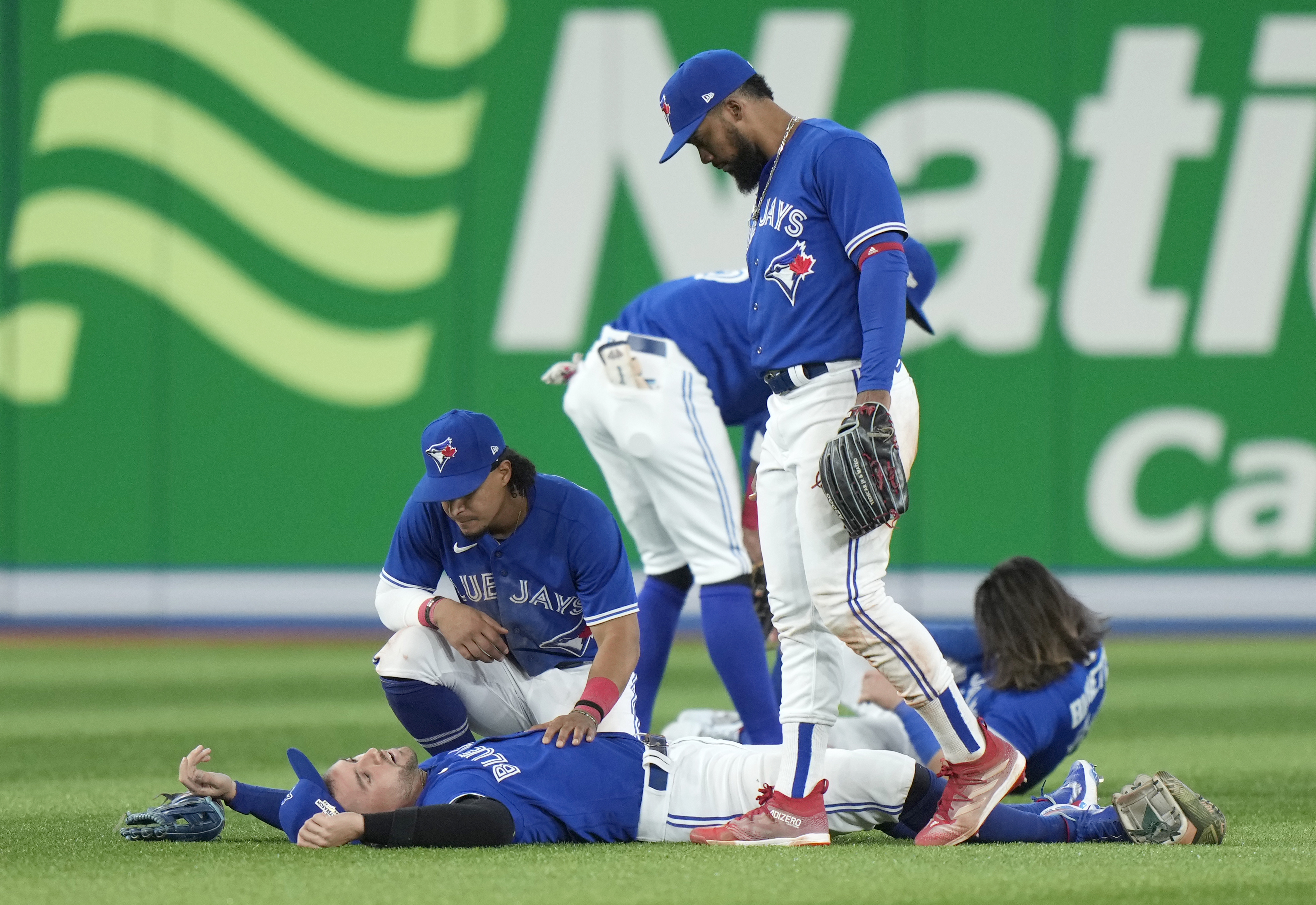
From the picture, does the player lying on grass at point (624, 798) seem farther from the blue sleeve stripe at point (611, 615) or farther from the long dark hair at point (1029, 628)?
the long dark hair at point (1029, 628)

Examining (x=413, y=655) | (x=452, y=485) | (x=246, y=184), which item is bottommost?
(x=413, y=655)

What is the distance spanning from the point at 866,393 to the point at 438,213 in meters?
9.03

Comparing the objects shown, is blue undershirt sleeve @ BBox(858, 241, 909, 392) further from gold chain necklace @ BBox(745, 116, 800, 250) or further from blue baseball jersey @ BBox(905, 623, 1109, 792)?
blue baseball jersey @ BBox(905, 623, 1109, 792)

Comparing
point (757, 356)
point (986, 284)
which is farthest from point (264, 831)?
point (986, 284)

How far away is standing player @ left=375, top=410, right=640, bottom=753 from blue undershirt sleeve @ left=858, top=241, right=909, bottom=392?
0.95 m

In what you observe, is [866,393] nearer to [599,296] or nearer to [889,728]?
[889,728]

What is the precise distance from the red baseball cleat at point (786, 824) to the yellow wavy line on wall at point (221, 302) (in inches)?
345

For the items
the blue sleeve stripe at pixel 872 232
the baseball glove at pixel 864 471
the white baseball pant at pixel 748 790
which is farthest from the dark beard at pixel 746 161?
the white baseball pant at pixel 748 790

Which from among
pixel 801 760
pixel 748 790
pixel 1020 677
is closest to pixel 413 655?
pixel 748 790

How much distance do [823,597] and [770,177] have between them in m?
1.13

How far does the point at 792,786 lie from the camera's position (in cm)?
385

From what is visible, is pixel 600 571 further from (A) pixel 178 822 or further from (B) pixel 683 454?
(A) pixel 178 822

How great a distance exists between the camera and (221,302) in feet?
39.8

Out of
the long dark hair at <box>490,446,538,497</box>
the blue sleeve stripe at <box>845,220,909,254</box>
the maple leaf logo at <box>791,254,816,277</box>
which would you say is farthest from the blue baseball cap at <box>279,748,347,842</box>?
the blue sleeve stripe at <box>845,220,909,254</box>
